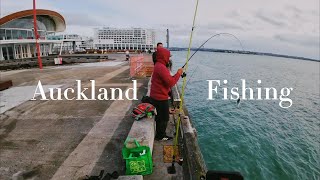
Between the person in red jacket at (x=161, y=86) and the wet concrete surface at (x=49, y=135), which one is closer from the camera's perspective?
the wet concrete surface at (x=49, y=135)

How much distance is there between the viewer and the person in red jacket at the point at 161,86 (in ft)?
18.6

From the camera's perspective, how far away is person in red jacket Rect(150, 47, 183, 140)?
566cm

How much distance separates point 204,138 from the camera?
46.9ft

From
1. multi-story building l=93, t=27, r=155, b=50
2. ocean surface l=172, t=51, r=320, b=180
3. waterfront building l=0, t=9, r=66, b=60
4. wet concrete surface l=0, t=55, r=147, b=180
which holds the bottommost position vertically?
ocean surface l=172, t=51, r=320, b=180

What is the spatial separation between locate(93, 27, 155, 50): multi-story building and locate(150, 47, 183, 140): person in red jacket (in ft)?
408

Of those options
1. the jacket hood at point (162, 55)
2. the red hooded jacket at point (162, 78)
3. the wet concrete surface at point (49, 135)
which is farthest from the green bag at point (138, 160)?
the jacket hood at point (162, 55)

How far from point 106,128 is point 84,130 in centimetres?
67

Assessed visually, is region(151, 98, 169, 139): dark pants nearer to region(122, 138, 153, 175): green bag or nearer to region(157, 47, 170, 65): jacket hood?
region(157, 47, 170, 65): jacket hood

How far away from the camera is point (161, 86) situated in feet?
19.5

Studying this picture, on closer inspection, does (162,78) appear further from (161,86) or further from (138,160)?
(138,160)

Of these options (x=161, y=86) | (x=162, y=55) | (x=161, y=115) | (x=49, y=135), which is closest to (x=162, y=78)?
(x=161, y=86)

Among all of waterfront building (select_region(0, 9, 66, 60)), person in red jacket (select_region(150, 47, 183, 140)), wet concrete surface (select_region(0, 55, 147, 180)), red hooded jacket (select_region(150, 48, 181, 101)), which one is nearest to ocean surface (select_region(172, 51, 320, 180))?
person in red jacket (select_region(150, 47, 183, 140))

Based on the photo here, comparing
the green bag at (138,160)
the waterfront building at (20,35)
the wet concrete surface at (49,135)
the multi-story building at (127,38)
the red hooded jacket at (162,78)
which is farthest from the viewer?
the multi-story building at (127,38)

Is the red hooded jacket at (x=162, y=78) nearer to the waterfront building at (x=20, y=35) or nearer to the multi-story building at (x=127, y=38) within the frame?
the waterfront building at (x=20, y=35)
